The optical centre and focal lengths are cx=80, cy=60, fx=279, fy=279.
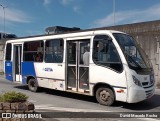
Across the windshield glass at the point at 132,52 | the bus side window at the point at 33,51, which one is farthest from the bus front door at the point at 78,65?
the bus side window at the point at 33,51

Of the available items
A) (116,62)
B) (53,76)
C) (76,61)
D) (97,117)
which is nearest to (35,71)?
(53,76)

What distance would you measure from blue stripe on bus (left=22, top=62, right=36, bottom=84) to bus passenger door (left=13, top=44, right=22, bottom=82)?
42 centimetres

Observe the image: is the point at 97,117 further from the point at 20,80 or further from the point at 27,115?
the point at 20,80

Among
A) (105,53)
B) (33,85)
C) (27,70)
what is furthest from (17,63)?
(105,53)

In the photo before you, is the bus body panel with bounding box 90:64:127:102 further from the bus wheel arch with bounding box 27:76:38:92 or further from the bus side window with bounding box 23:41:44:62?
the bus wheel arch with bounding box 27:76:38:92

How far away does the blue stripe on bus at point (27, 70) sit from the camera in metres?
13.2

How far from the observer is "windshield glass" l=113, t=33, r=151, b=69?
9.36m

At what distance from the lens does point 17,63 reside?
14.4 meters

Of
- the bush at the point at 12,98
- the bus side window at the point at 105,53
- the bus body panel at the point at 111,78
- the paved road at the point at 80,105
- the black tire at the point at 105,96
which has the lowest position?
the paved road at the point at 80,105

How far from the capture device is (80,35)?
10758 millimetres

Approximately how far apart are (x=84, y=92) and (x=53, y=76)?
77.0 inches

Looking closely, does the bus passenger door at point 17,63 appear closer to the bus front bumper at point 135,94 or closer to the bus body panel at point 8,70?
the bus body panel at point 8,70

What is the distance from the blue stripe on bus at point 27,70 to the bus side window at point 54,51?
118 centimetres

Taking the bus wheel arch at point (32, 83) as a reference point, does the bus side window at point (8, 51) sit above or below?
above
